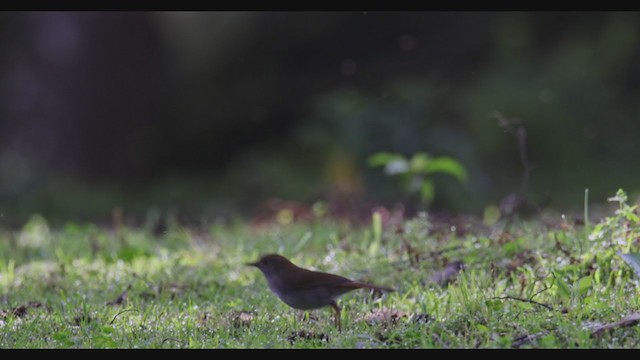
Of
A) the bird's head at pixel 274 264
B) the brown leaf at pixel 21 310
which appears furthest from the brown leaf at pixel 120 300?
the bird's head at pixel 274 264

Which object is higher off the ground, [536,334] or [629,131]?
[629,131]

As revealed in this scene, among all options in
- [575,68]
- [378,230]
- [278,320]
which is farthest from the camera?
[575,68]

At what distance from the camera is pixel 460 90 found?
17.5 m

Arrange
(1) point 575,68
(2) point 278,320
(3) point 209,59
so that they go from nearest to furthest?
(2) point 278,320, (1) point 575,68, (3) point 209,59

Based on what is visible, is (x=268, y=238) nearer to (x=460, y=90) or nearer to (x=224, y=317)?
(x=224, y=317)

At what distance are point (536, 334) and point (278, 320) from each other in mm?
1525

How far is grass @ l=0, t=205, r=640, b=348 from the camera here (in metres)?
5.70

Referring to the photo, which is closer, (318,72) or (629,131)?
(629,131)

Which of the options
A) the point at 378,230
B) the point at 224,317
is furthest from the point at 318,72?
the point at 224,317

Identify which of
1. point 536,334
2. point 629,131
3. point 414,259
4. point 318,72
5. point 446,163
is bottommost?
point 536,334

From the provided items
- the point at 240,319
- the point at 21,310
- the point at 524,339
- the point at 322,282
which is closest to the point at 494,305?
the point at 524,339

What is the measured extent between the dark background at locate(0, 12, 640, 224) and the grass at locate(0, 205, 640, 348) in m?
7.22

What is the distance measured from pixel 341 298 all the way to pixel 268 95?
12045 mm

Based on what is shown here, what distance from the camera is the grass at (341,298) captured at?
5699 mm
